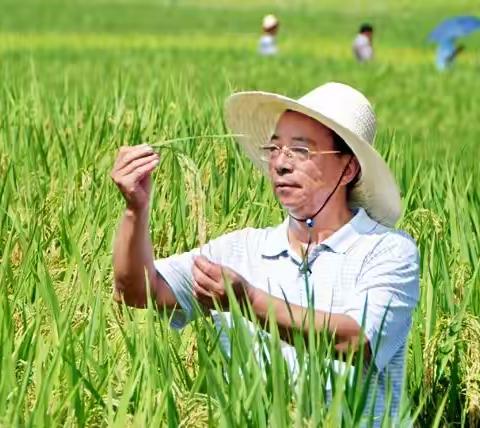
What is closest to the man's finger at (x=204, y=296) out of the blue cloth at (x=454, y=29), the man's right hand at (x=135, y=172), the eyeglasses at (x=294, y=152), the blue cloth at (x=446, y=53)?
the man's right hand at (x=135, y=172)

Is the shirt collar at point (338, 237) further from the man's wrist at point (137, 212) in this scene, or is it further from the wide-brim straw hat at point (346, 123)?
the man's wrist at point (137, 212)

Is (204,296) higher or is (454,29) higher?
(204,296)

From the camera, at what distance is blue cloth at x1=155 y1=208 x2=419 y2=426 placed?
332 cm

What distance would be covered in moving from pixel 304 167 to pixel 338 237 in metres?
0.16

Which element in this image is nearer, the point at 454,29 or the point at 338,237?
the point at 338,237

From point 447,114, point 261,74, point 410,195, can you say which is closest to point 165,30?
point 261,74

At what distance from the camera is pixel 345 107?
3.54 metres

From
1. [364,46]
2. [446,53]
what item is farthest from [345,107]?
[446,53]

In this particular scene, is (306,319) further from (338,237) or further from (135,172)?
(135,172)

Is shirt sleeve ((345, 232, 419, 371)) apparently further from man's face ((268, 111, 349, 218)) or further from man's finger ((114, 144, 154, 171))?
man's finger ((114, 144, 154, 171))

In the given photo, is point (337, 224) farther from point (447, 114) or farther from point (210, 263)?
point (447, 114)

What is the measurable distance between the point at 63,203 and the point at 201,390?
5.23ft

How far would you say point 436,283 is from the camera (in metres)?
4.12

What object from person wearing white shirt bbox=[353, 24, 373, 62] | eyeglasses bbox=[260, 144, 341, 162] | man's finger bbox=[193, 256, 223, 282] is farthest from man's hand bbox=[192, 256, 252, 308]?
person wearing white shirt bbox=[353, 24, 373, 62]
